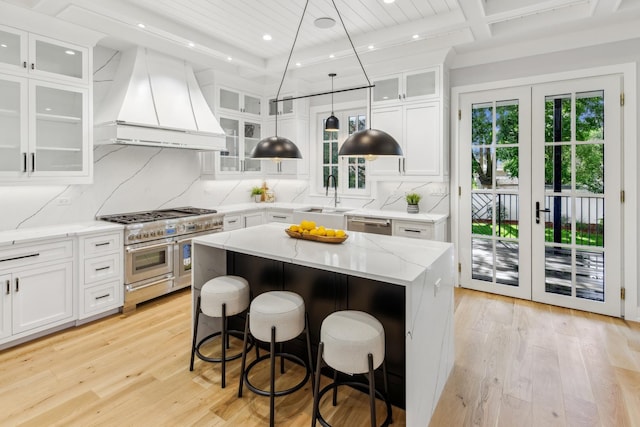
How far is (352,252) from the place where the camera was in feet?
7.70

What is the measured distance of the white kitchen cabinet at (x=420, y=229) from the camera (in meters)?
4.05

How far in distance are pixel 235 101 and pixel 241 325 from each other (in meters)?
3.42

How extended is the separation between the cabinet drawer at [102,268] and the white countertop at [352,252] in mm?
1354

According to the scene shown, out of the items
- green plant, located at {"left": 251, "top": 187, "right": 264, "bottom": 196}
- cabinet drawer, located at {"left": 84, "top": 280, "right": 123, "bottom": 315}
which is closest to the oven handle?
cabinet drawer, located at {"left": 84, "top": 280, "right": 123, "bottom": 315}

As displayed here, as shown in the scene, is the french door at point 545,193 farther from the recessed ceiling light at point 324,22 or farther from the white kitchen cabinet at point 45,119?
the white kitchen cabinet at point 45,119

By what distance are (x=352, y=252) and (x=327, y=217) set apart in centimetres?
243

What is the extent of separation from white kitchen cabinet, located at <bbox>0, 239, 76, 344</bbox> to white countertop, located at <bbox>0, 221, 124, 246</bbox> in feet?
0.24

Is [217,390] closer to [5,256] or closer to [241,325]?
[241,325]

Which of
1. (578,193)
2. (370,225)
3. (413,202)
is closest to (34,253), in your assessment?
(370,225)

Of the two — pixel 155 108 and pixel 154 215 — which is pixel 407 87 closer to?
pixel 155 108

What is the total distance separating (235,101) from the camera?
517 centimetres

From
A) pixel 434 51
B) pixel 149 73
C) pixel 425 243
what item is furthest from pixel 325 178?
pixel 425 243

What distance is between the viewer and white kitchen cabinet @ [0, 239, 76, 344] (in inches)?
113

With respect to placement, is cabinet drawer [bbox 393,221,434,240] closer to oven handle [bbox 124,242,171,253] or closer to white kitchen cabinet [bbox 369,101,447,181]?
white kitchen cabinet [bbox 369,101,447,181]
